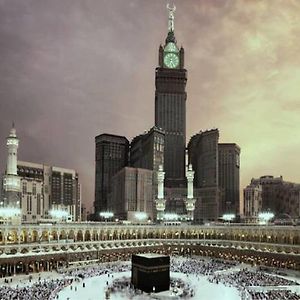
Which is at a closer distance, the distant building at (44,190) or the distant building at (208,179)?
the distant building at (44,190)

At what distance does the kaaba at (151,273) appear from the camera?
50438 millimetres

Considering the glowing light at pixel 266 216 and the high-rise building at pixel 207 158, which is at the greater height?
the high-rise building at pixel 207 158

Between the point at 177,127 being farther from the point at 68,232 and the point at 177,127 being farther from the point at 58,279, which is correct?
the point at 58,279

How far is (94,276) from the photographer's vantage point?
6069 centimetres

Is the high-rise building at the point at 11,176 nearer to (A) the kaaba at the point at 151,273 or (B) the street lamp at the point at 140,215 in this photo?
(A) the kaaba at the point at 151,273

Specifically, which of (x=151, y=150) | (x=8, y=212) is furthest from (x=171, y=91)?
(x=8, y=212)

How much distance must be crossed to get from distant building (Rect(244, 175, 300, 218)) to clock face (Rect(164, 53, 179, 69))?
6281 centimetres

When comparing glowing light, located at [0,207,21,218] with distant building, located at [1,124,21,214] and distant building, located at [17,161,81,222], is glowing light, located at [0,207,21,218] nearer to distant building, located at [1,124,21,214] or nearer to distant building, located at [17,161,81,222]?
distant building, located at [1,124,21,214]

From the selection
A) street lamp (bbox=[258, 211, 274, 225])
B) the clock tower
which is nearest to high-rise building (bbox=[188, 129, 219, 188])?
the clock tower

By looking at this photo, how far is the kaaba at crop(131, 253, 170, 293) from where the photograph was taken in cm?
5044

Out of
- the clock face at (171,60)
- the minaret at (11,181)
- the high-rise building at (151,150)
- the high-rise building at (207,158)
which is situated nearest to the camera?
the minaret at (11,181)

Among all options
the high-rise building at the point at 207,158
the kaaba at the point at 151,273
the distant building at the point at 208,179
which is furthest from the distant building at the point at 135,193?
the kaaba at the point at 151,273

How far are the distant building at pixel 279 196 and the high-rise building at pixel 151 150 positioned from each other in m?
48.1

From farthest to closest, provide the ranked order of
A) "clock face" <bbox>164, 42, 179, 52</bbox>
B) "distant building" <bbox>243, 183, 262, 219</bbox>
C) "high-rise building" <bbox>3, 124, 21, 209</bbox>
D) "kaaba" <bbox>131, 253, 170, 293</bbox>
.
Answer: "clock face" <bbox>164, 42, 179, 52</bbox>
"distant building" <bbox>243, 183, 262, 219</bbox>
"high-rise building" <bbox>3, 124, 21, 209</bbox>
"kaaba" <bbox>131, 253, 170, 293</bbox>
